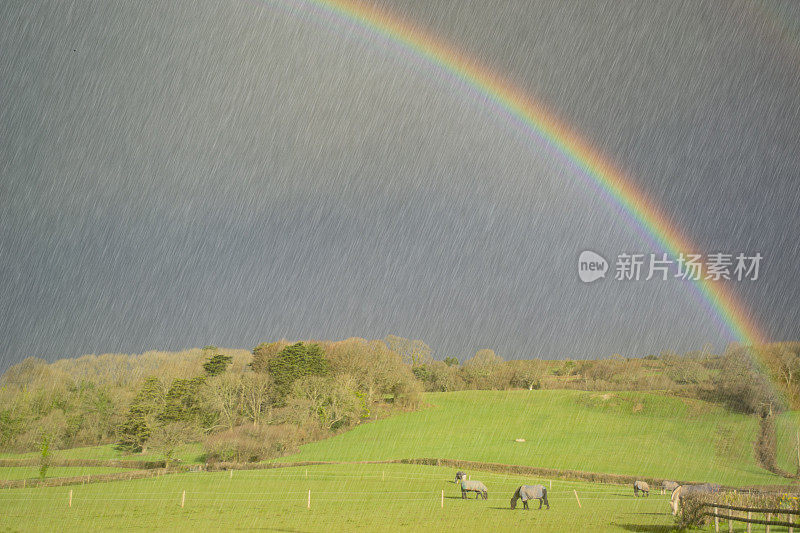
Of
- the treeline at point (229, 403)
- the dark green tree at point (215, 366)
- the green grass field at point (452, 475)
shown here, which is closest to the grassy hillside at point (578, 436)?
the green grass field at point (452, 475)

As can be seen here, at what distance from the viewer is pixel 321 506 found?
1396 inches

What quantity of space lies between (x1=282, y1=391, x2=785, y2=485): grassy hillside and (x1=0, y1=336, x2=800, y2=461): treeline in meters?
5.25

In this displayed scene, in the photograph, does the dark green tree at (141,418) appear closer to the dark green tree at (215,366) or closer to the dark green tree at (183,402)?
the dark green tree at (183,402)

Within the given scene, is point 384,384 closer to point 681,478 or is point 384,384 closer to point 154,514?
point 681,478

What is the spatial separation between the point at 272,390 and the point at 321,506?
69688 mm

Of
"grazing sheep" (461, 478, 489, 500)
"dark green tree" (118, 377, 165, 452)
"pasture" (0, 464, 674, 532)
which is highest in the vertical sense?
"dark green tree" (118, 377, 165, 452)

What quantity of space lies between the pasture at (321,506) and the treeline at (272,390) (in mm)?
25159

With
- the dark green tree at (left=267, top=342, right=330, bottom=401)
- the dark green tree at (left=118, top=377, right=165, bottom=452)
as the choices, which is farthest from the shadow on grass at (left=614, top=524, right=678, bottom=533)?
the dark green tree at (left=267, top=342, right=330, bottom=401)

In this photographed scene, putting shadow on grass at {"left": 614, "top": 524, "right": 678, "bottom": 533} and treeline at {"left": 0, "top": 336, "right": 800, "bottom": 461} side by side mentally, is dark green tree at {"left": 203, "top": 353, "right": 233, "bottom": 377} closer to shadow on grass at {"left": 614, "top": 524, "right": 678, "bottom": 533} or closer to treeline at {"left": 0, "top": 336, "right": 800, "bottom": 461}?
treeline at {"left": 0, "top": 336, "right": 800, "bottom": 461}

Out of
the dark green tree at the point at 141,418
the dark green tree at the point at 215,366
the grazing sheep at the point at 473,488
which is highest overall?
the dark green tree at the point at 215,366

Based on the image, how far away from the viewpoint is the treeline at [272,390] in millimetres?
90125

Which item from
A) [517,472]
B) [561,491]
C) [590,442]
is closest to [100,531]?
[561,491]

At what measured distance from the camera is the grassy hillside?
2734 inches

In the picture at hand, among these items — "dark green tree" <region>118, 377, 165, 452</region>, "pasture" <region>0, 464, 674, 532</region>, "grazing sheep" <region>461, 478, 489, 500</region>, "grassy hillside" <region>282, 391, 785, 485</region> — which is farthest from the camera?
"dark green tree" <region>118, 377, 165, 452</region>
